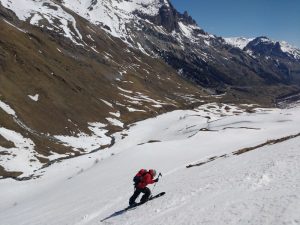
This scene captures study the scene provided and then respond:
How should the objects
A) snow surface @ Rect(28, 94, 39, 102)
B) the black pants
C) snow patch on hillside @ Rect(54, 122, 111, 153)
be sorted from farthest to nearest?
snow surface @ Rect(28, 94, 39, 102), snow patch on hillside @ Rect(54, 122, 111, 153), the black pants

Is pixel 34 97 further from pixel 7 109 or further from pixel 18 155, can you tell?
pixel 18 155

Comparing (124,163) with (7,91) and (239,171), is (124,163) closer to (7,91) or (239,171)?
(239,171)

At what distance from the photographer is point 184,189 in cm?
2667

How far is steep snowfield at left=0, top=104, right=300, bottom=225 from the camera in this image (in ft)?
59.8

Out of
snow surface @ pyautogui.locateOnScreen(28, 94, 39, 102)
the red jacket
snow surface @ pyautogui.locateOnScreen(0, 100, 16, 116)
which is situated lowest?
the red jacket

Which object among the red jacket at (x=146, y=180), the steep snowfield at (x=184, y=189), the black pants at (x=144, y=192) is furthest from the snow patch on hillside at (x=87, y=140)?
the red jacket at (x=146, y=180)

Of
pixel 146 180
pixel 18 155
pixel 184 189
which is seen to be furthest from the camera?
pixel 18 155

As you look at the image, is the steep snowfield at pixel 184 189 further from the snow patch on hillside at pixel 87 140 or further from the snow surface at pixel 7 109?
the snow surface at pixel 7 109

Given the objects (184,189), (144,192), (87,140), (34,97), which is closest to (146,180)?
(144,192)

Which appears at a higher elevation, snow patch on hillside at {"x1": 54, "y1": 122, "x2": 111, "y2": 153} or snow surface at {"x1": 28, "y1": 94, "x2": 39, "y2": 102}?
snow surface at {"x1": 28, "y1": 94, "x2": 39, "y2": 102}

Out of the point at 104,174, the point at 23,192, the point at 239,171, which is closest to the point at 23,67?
the point at 23,192

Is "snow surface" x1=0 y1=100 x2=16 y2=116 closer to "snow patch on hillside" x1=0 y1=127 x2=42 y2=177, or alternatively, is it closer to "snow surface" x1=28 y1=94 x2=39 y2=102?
"snow patch on hillside" x1=0 y1=127 x2=42 y2=177

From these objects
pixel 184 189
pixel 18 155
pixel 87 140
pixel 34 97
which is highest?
pixel 34 97

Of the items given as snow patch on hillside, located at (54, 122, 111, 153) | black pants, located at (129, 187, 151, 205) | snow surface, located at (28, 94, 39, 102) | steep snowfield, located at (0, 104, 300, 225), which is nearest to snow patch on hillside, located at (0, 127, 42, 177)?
steep snowfield, located at (0, 104, 300, 225)
